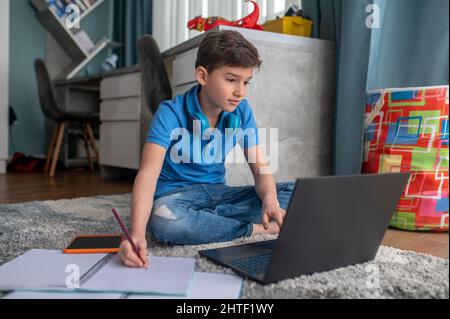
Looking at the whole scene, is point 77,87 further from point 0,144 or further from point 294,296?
point 294,296

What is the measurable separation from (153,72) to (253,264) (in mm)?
1201

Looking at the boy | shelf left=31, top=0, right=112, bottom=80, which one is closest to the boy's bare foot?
the boy

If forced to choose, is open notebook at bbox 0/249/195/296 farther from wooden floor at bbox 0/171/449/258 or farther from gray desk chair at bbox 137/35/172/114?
gray desk chair at bbox 137/35/172/114

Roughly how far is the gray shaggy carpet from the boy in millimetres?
52

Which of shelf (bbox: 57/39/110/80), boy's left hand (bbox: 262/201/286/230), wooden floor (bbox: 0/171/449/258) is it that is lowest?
wooden floor (bbox: 0/171/449/258)

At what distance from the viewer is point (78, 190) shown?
202cm

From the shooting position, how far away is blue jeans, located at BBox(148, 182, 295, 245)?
950 mm

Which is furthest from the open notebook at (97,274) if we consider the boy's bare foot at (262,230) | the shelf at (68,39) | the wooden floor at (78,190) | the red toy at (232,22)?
the shelf at (68,39)

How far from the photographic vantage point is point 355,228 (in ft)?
2.38

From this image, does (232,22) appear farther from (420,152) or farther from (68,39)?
(68,39)

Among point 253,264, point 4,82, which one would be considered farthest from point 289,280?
point 4,82
